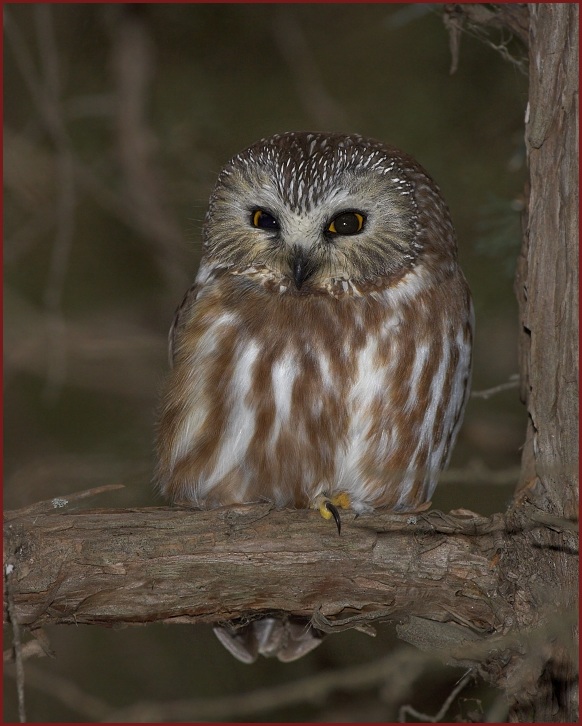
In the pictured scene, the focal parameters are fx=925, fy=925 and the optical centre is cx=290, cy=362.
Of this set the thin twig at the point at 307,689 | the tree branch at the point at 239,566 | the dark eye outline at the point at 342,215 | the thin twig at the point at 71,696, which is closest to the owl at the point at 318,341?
the dark eye outline at the point at 342,215

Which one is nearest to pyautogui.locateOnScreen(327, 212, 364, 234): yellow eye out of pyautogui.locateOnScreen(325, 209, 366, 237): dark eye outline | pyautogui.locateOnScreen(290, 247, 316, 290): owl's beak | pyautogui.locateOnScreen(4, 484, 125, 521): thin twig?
pyautogui.locateOnScreen(325, 209, 366, 237): dark eye outline

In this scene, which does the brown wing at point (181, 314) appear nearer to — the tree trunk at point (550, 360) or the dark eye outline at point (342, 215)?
the dark eye outline at point (342, 215)

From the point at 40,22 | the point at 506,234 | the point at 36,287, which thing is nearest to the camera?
the point at 506,234

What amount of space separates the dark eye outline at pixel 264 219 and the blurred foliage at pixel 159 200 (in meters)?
1.43

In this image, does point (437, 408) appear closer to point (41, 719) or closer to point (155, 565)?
point (155, 565)

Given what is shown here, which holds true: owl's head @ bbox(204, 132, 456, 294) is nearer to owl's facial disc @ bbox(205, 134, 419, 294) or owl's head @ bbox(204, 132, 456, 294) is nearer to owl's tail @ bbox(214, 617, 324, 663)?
owl's facial disc @ bbox(205, 134, 419, 294)

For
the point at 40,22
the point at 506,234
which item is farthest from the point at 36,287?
the point at 506,234

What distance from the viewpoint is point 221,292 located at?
313 centimetres

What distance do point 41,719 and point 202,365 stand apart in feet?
7.39

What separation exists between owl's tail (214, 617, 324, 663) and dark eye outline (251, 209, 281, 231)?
1425mm

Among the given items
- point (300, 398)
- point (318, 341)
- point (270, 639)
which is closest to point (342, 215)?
point (318, 341)

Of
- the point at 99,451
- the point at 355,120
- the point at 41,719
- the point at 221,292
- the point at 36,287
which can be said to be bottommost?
the point at 41,719

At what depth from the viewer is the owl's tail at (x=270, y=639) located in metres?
3.42

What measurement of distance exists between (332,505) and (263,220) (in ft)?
3.16
